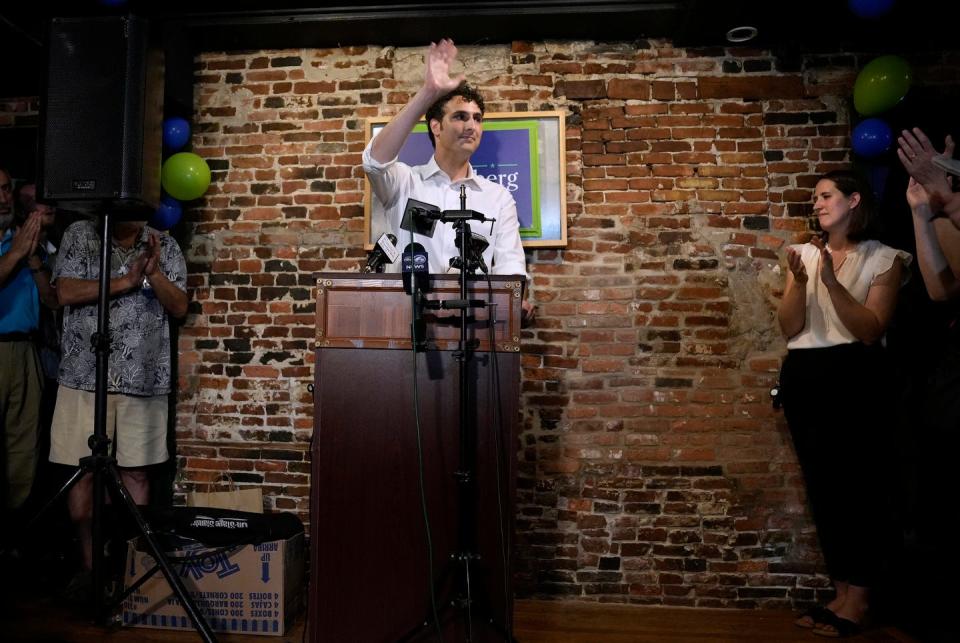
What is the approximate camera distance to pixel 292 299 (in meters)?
3.36

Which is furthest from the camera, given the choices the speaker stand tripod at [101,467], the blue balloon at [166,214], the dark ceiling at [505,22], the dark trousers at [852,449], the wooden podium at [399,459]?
the blue balloon at [166,214]

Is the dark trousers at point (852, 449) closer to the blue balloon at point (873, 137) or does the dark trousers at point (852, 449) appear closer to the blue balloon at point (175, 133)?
the blue balloon at point (873, 137)

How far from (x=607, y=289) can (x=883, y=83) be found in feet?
5.11

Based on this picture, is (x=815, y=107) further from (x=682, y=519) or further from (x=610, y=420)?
(x=682, y=519)

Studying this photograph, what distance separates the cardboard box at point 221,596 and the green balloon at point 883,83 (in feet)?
11.2

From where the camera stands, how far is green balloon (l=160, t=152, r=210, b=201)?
3230mm

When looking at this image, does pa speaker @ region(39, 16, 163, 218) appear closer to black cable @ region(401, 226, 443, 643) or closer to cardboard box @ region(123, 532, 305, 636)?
black cable @ region(401, 226, 443, 643)

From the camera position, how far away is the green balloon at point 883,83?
289 cm

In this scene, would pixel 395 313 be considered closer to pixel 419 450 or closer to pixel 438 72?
pixel 419 450

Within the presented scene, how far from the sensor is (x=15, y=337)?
3.06 m

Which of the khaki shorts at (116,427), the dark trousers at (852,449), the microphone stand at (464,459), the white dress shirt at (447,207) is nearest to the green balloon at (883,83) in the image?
the dark trousers at (852,449)

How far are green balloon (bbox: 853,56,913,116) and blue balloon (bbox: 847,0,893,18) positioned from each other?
0.71 feet

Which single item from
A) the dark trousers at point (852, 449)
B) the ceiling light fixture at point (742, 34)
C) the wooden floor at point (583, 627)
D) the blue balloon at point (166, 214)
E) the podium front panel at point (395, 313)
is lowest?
the wooden floor at point (583, 627)

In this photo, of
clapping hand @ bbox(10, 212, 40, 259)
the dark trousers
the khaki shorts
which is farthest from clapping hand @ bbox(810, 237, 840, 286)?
clapping hand @ bbox(10, 212, 40, 259)
